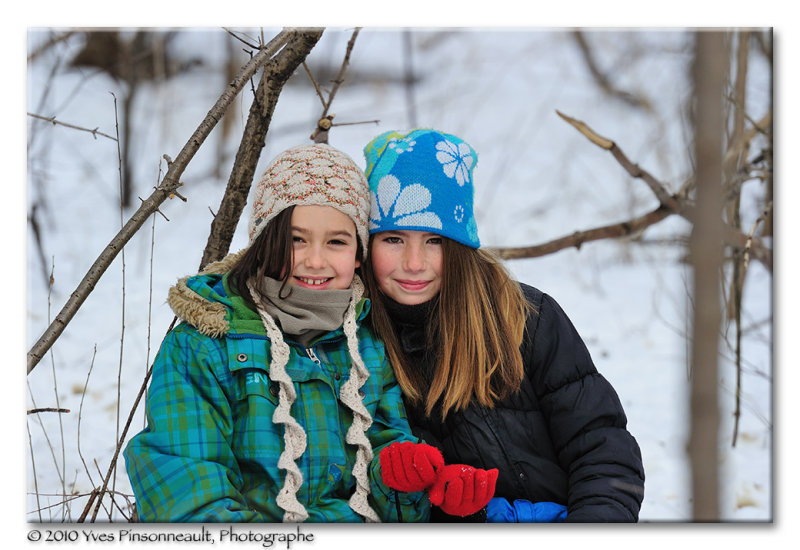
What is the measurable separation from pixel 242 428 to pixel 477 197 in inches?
86.1

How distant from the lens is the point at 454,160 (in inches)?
65.2

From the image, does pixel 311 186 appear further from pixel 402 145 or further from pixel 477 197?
pixel 477 197

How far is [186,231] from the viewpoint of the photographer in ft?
9.30

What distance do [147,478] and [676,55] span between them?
5.34 ft

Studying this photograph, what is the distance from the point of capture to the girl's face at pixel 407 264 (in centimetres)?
163

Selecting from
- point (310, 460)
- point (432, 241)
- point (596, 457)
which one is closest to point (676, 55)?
point (432, 241)

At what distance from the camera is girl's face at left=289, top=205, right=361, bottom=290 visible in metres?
1.55

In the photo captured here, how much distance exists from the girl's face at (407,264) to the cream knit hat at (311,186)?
52 millimetres

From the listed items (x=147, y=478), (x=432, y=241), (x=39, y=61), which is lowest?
(x=147, y=478)

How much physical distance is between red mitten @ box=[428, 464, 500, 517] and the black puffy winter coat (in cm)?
17

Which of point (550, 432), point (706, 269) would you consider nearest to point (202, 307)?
point (550, 432)
